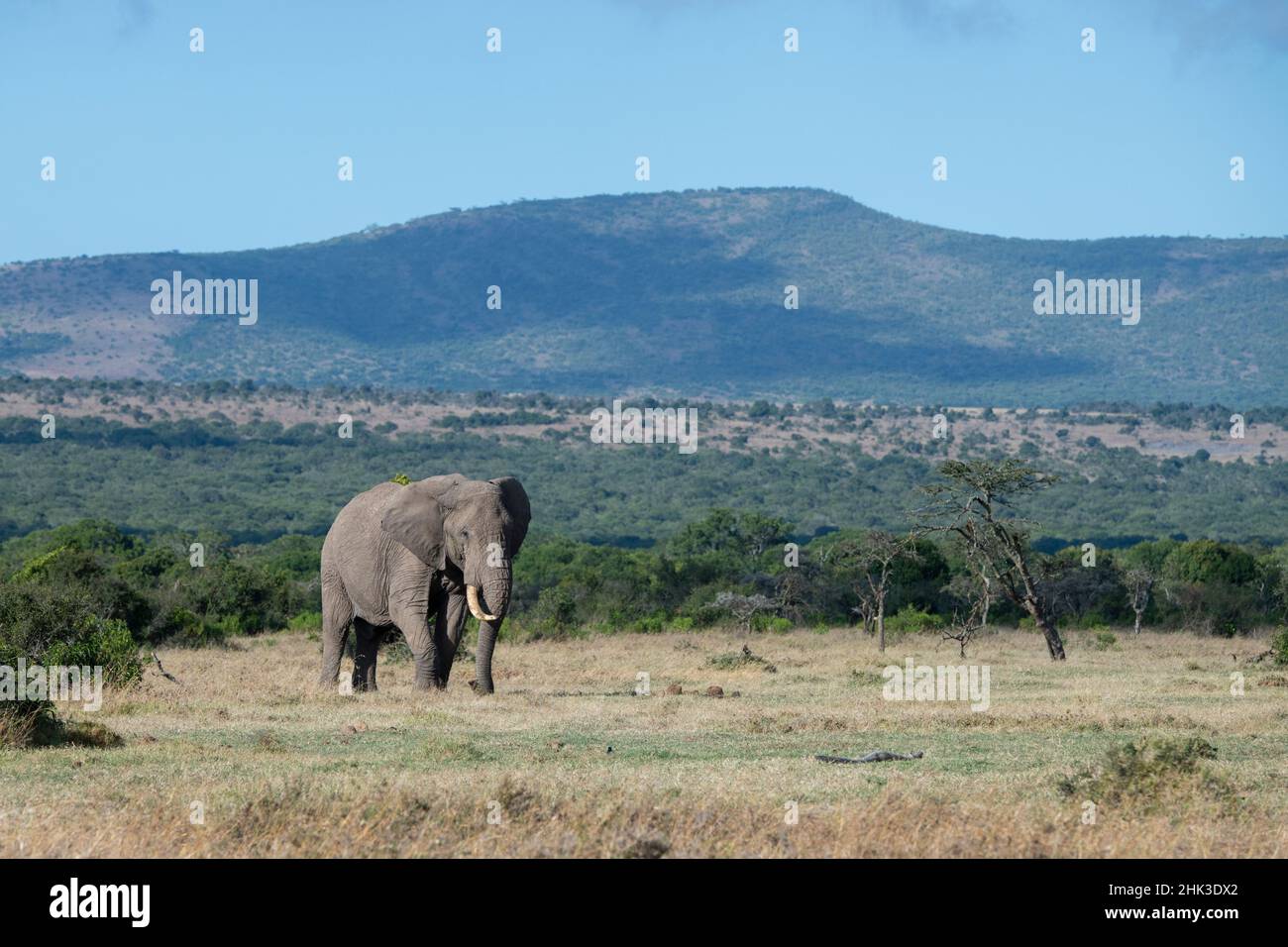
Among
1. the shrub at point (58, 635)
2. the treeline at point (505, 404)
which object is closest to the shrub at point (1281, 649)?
the shrub at point (58, 635)

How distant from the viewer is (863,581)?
4891 cm

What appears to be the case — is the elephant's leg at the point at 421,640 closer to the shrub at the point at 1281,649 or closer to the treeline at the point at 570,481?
the shrub at the point at 1281,649

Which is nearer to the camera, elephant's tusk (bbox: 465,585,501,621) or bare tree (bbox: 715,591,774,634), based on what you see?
elephant's tusk (bbox: 465,585,501,621)

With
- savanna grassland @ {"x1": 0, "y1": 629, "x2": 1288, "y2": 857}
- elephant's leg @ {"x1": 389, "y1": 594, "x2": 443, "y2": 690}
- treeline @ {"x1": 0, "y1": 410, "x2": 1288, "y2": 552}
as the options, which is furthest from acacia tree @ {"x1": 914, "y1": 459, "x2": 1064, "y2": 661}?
treeline @ {"x1": 0, "y1": 410, "x2": 1288, "y2": 552}

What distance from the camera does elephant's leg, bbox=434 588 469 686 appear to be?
24812 millimetres

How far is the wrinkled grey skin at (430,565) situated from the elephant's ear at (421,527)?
1 cm

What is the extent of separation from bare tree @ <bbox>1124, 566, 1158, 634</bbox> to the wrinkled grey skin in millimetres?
23809

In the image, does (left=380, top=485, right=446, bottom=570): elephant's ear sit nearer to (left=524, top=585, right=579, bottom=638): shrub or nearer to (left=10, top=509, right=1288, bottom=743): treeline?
(left=10, top=509, right=1288, bottom=743): treeline

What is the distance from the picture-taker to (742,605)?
4400cm

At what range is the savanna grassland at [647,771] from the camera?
12.5m

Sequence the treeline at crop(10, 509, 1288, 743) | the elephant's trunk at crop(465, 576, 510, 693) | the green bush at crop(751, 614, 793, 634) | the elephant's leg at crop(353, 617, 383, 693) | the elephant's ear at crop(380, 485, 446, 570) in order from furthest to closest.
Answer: the green bush at crop(751, 614, 793, 634)
the treeline at crop(10, 509, 1288, 743)
the elephant's leg at crop(353, 617, 383, 693)
the elephant's ear at crop(380, 485, 446, 570)
the elephant's trunk at crop(465, 576, 510, 693)

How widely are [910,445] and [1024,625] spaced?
10239cm
